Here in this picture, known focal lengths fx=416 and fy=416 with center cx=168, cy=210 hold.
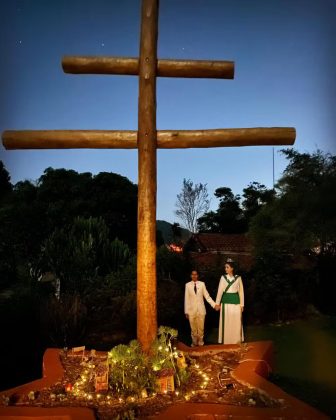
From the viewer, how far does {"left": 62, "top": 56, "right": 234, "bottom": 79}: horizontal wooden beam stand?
15.2 feet

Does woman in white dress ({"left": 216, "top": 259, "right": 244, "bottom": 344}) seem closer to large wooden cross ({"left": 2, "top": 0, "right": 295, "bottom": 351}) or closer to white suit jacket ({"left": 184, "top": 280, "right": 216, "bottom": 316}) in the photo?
white suit jacket ({"left": 184, "top": 280, "right": 216, "bottom": 316})

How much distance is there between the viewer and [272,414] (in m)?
3.18

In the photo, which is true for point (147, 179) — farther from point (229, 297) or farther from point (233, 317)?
point (233, 317)

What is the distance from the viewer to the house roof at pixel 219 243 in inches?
1172

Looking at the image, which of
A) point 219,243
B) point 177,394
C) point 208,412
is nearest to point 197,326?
point 177,394

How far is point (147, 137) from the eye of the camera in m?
4.57

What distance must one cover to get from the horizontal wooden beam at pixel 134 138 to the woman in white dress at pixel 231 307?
3.14m

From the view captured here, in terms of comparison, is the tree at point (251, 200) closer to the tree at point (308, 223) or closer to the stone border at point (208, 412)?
the tree at point (308, 223)

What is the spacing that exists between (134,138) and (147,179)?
1.64 feet

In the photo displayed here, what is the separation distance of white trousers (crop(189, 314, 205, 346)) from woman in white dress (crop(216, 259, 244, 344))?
50 cm

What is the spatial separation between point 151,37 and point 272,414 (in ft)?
12.8

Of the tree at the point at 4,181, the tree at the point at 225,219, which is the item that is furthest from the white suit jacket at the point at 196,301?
the tree at the point at 225,219

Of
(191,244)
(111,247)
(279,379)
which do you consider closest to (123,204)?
(191,244)

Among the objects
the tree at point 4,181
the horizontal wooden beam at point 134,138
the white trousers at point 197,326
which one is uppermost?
the tree at point 4,181
